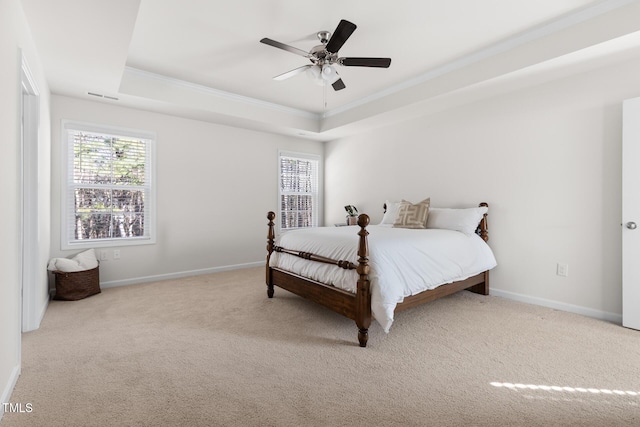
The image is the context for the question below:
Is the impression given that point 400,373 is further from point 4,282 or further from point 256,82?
point 256,82

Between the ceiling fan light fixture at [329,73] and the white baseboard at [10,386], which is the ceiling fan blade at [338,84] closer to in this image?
the ceiling fan light fixture at [329,73]

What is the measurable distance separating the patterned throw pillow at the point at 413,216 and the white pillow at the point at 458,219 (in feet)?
0.38

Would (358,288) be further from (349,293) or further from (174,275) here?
(174,275)

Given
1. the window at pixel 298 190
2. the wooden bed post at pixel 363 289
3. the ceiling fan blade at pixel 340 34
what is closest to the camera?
the ceiling fan blade at pixel 340 34

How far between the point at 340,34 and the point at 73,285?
3.64m

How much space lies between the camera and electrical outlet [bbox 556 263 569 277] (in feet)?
10.2

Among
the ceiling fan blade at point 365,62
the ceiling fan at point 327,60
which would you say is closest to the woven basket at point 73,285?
the ceiling fan at point 327,60

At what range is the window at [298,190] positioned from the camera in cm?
557

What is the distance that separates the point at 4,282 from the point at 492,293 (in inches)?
167

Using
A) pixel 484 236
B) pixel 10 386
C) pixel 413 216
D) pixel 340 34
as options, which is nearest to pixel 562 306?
pixel 484 236

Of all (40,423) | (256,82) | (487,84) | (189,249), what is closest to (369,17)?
(487,84)

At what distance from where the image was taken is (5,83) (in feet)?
5.38

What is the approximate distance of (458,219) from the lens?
351 centimetres

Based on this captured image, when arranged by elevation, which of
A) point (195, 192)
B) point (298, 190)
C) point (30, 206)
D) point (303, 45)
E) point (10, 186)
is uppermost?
point (303, 45)
